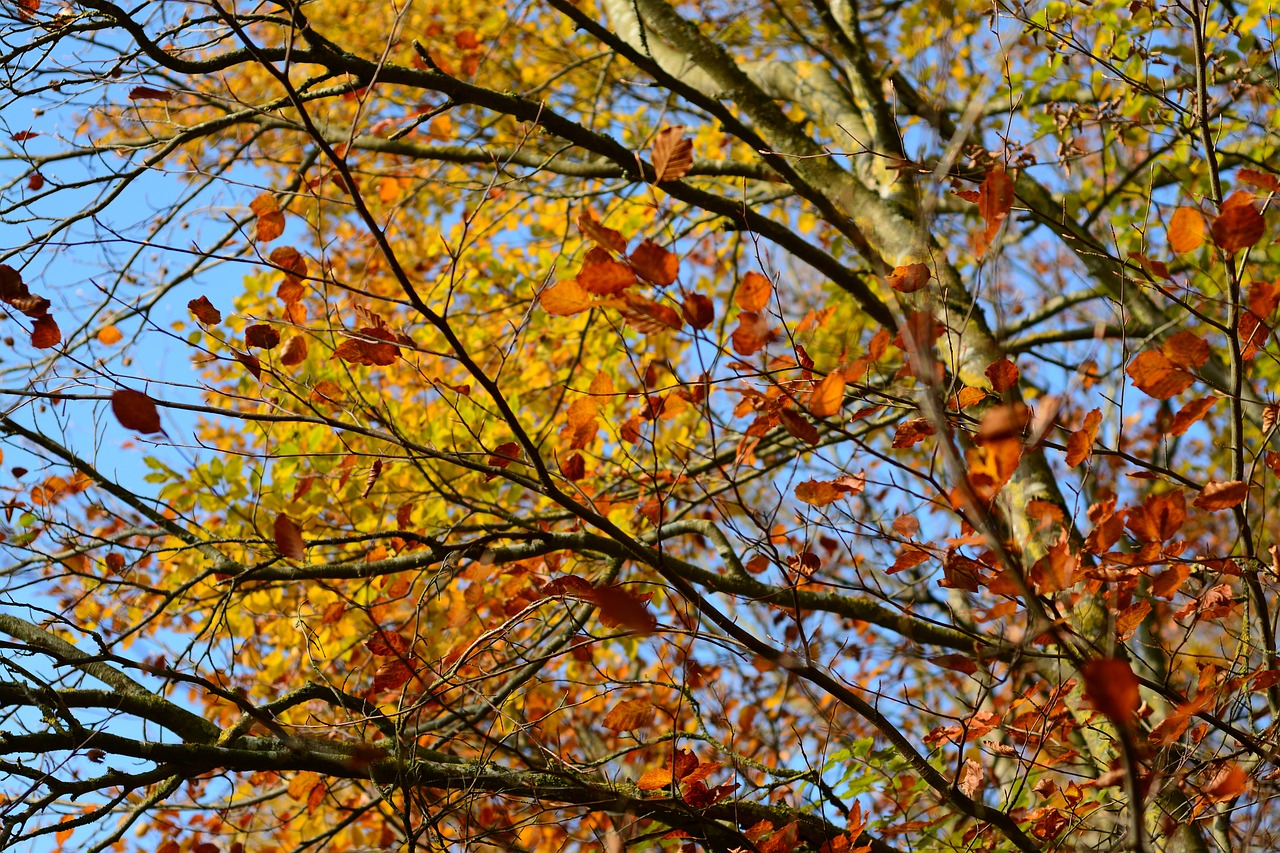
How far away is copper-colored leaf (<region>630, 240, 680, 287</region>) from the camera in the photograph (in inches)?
64.6

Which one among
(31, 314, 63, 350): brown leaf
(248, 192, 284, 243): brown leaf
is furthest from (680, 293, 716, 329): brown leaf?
(31, 314, 63, 350): brown leaf

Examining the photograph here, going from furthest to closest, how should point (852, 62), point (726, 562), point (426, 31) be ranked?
point (426, 31) < point (852, 62) < point (726, 562)

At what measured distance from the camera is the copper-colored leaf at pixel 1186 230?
1.96 m

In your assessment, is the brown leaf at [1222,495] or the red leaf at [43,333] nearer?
the brown leaf at [1222,495]

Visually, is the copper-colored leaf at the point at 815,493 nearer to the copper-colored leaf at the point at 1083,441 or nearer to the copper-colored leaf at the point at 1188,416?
the copper-colored leaf at the point at 1083,441

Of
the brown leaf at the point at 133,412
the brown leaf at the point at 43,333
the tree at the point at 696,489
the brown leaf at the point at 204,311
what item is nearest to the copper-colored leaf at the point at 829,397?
the tree at the point at 696,489

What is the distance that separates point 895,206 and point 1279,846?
2584 mm

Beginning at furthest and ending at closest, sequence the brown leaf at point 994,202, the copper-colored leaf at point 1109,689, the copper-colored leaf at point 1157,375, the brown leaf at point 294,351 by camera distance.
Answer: the brown leaf at point 294,351 → the copper-colored leaf at point 1157,375 → the brown leaf at point 994,202 → the copper-colored leaf at point 1109,689

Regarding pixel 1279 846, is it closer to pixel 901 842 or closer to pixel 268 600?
pixel 901 842

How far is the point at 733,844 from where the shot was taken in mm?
2287

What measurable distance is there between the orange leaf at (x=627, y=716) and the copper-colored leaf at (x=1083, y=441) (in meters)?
1.12

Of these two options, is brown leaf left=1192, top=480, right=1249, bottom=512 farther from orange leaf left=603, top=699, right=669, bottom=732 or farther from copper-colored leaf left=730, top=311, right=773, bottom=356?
orange leaf left=603, top=699, right=669, bottom=732

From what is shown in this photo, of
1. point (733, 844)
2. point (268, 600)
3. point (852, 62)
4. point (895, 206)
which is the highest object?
point (852, 62)

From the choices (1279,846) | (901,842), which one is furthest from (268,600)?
(1279,846)
